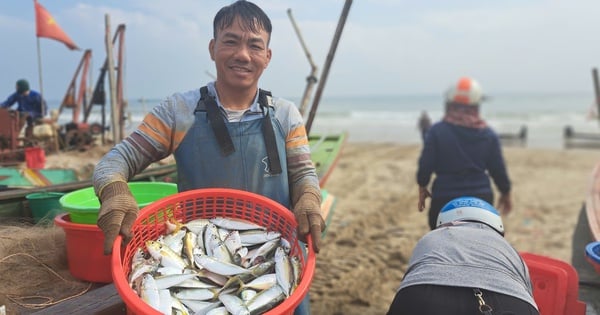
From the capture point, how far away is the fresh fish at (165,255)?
1851 mm

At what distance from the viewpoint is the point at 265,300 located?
1.68m

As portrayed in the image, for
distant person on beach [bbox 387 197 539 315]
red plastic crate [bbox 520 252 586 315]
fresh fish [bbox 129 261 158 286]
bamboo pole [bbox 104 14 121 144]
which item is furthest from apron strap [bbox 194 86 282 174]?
bamboo pole [bbox 104 14 121 144]

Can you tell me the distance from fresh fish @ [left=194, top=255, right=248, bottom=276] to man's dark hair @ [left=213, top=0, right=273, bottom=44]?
3.59 feet

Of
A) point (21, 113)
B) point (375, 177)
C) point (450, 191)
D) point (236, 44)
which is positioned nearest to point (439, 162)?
point (450, 191)

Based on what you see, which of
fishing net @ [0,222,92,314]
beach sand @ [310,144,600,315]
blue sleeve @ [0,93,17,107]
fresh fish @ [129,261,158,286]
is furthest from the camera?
blue sleeve @ [0,93,17,107]

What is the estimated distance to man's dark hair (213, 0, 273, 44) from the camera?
2.14 metres

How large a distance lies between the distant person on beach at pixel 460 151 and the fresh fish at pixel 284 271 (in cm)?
236

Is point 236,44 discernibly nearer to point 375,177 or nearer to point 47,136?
point 47,136

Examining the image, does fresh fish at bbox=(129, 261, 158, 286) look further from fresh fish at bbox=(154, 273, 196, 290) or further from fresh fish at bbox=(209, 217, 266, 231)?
fresh fish at bbox=(209, 217, 266, 231)

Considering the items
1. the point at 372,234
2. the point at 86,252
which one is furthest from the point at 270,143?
the point at 372,234

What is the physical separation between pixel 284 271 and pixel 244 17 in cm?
120

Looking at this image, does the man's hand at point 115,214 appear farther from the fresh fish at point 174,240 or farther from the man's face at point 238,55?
the man's face at point 238,55

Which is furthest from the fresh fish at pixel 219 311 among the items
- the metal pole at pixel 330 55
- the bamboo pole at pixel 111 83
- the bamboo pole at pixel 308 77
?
the bamboo pole at pixel 111 83

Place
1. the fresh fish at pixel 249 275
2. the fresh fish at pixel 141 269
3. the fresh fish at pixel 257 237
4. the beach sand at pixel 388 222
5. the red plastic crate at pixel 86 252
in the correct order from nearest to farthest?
the fresh fish at pixel 141 269
the fresh fish at pixel 249 275
the fresh fish at pixel 257 237
the red plastic crate at pixel 86 252
the beach sand at pixel 388 222
